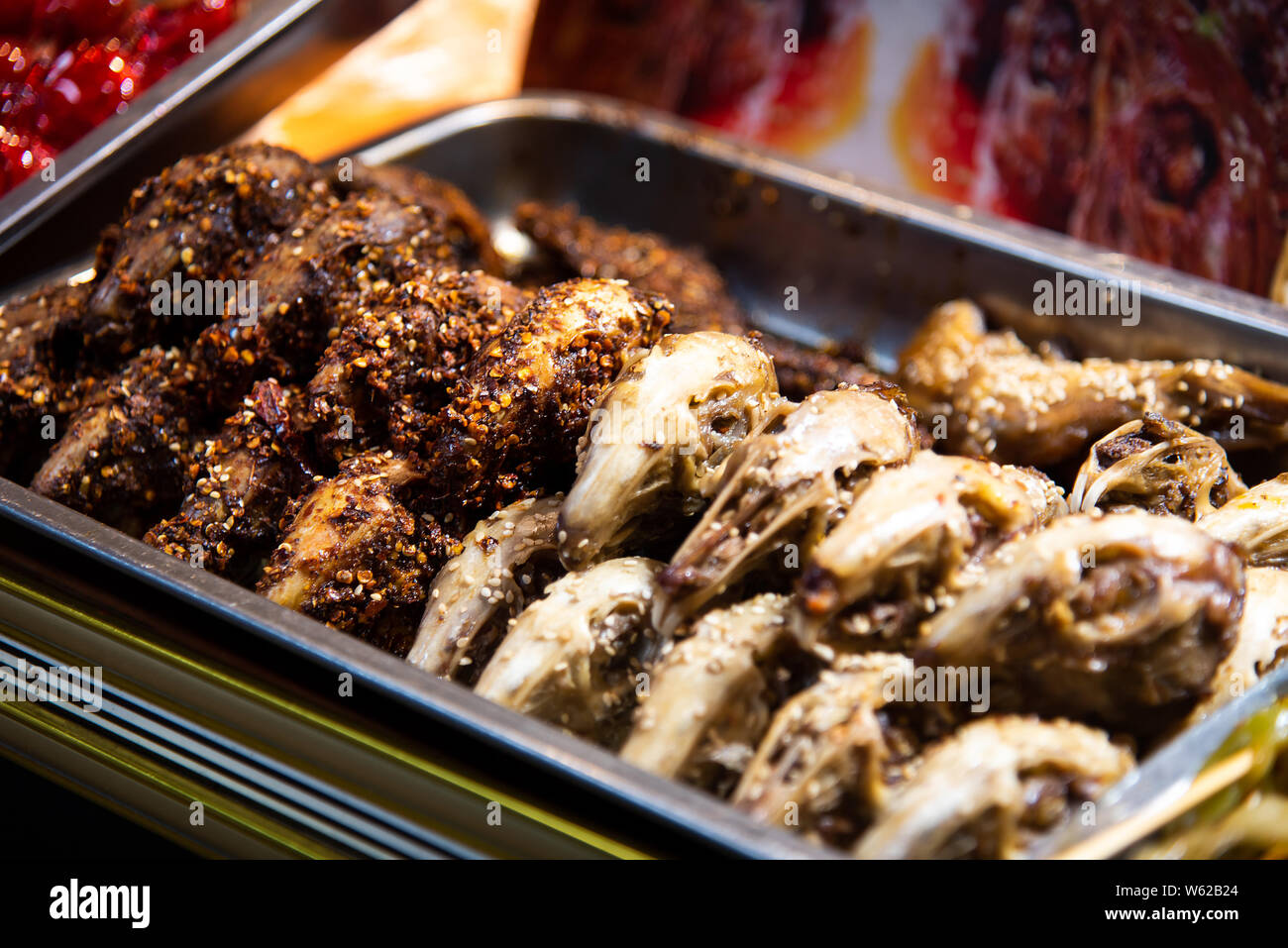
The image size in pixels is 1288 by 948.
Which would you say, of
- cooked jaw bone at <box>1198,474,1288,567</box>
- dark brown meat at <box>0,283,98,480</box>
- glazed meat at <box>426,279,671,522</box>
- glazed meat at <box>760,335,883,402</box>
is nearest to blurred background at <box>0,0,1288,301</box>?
dark brown meat at <box>0,283,98,480</box>

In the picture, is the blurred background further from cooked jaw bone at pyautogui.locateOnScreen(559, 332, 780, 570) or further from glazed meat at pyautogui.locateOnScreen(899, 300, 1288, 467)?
cooked jaw bone at pyautogui.locateOnScreen(559, 332, 780, 570)

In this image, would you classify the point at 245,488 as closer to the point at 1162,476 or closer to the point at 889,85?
the point at 1162,476

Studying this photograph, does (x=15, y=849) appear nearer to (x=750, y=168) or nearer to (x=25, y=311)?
(x=25, y=311)

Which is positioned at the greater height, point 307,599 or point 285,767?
point 307,599

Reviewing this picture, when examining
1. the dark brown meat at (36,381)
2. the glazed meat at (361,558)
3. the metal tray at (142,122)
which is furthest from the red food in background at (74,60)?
the glazed meat at (361,558)

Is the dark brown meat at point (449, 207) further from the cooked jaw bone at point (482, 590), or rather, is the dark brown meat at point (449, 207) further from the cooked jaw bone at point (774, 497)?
the cooked jaw bone at point (774, 497)
